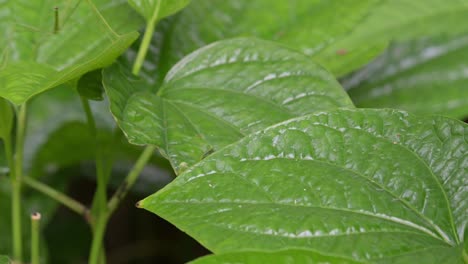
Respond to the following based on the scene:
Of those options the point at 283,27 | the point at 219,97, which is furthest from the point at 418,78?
the point at 219,97

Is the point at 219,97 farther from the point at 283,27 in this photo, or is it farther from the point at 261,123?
the point at 283,27

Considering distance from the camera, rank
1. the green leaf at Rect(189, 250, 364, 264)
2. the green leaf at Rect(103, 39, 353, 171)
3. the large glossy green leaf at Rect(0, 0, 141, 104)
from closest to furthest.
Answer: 1. the green leaf at Rect(189, 250, 364, 264)
2. the green leaf at Rect(103, 39, 353, 171)
3. the large glossy green leaf at Rect(0, 0, 141, 104)

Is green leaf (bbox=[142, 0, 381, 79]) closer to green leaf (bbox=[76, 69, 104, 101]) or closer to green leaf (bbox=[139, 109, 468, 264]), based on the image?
green leaf (bbox=[76, 69, 104, 101])

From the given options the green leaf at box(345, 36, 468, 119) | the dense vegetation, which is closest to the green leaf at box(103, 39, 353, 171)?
the dense vegetation

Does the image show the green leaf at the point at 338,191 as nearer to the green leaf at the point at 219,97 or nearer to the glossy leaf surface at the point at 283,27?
the green leaf at the point at 219,97

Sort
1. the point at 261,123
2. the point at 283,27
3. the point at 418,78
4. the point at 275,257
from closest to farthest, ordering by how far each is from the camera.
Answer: the point at 275,257, the point at 261,123, the point at 283,27, the point at 418,78

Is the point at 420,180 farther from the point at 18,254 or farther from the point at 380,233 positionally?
the point at 18,254
